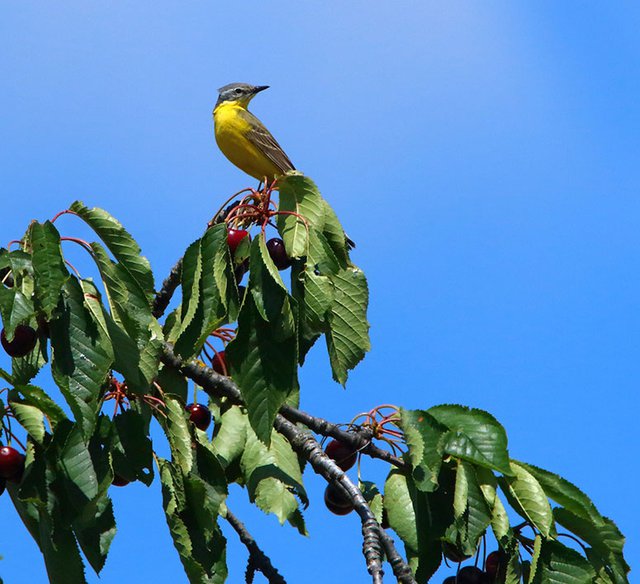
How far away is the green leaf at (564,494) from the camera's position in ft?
15.2

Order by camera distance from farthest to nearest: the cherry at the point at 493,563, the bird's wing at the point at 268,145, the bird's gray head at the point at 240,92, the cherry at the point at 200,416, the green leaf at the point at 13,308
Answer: the bird's gray head at the point at 240,92
the bird's wing at the point at 268,145
the cherry at the point at 200,416
the cherry at the point at 493,563
the green leaf at the point at 13,308

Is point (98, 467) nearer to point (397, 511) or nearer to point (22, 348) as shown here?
point (22, 348)

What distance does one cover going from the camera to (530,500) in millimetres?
Result: 4438

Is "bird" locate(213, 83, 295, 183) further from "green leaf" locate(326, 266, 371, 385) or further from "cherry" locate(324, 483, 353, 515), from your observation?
"green leaf" locate(326, 266, 371, 385)

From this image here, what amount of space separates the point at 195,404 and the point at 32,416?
1.23m

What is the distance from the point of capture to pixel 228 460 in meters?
4.95

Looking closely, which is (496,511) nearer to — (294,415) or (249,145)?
(294,415)

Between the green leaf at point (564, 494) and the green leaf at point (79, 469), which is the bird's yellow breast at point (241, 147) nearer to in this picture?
the green leaf at point (564, 494)

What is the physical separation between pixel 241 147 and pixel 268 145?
13.4 inches

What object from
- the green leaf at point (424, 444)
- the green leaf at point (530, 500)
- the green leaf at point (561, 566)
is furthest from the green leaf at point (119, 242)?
the green leaf at point (561, 566)

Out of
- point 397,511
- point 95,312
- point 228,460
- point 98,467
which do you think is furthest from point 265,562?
point 95,312

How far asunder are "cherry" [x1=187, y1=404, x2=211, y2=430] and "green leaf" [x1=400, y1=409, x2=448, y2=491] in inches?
47.6

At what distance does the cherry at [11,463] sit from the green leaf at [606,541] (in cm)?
247

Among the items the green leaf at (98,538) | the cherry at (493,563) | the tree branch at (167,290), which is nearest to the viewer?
the green leaf at (98,538)
